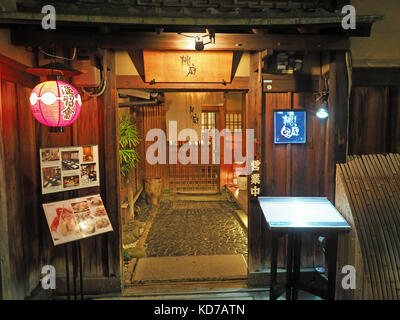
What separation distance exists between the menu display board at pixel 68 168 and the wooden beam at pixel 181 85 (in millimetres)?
1604

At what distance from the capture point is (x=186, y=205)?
13047 mm

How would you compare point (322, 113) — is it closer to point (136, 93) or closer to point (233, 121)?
point (136, 93)

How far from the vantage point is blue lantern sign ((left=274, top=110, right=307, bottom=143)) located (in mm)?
6207

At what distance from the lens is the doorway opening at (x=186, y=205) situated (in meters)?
7.09

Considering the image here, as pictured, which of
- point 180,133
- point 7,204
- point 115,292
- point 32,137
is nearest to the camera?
point 7,204

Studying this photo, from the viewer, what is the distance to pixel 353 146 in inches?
255

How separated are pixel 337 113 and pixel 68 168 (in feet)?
19.3

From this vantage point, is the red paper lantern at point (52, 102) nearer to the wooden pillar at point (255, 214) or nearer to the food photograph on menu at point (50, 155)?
the food photograph on menu at point (50, 155)

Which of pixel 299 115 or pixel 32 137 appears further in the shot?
pixel 299 115

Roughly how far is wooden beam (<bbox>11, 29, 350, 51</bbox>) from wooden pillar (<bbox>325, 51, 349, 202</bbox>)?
0.39 m

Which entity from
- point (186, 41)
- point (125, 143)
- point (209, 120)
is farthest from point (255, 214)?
point (209, 120)
